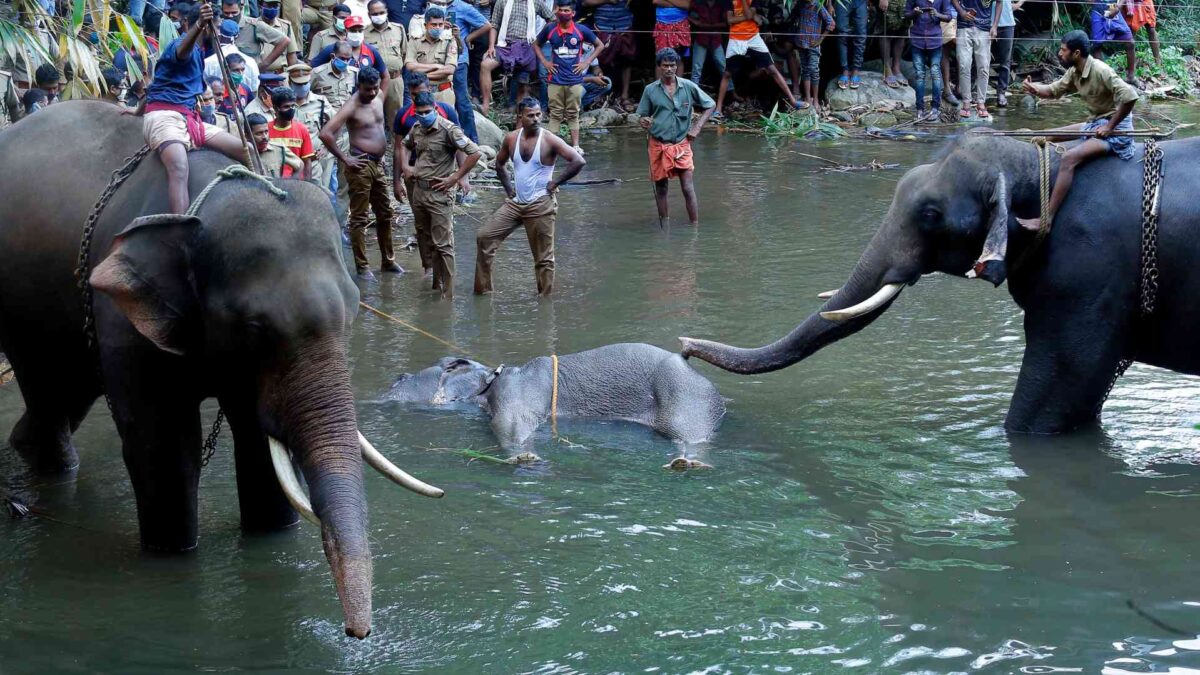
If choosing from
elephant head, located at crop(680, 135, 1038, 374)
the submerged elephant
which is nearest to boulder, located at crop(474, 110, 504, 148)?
the submerged elephant

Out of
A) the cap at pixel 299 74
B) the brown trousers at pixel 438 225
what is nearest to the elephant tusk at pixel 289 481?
the brown trousers at pixel 438 225

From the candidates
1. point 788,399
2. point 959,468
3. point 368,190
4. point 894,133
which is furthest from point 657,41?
point 959,468

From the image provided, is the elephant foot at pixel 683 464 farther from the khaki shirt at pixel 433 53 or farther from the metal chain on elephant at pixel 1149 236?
the khaki shirt at pixel 433 53

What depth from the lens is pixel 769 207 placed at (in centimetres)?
1298

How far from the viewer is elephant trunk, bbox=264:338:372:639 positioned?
172 inches

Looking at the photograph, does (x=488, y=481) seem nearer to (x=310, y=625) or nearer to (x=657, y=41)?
(x=310, y=625)

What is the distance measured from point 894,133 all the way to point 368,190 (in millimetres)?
8308

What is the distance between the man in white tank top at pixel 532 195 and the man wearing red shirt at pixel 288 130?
151cm

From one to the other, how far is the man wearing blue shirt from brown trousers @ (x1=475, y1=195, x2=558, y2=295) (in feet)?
17.2

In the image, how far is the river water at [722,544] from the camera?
495 cm

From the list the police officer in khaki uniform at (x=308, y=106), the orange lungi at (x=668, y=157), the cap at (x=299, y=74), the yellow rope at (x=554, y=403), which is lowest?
the yellow rope at (x=554, y=403)

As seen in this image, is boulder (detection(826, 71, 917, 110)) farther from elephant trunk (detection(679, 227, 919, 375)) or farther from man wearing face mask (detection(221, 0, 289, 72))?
elephant trunk (detection(679, 227, 919, 375))

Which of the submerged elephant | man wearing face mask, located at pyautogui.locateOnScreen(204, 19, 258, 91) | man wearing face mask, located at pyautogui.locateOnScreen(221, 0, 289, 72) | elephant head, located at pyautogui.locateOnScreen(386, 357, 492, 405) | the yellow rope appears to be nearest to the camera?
the submerged elephant

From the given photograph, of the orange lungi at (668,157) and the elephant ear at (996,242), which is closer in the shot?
the elephant ear at (996,242)
